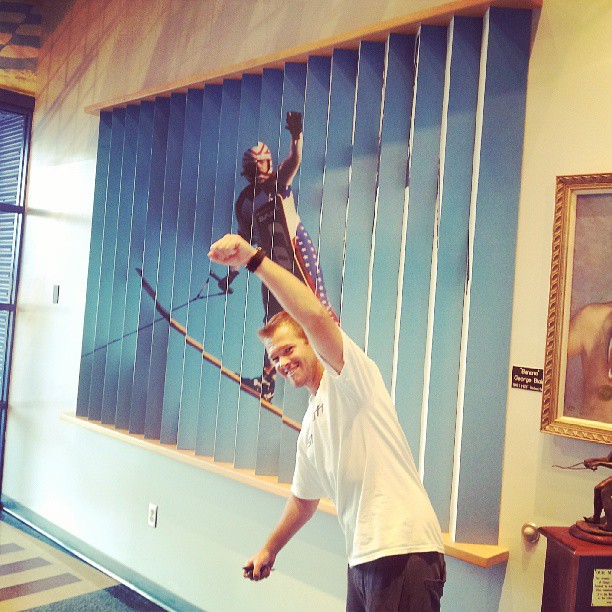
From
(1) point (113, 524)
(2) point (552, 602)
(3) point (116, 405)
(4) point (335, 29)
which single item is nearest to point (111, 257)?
(3) point (116, 405)

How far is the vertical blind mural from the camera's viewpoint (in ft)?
7.07

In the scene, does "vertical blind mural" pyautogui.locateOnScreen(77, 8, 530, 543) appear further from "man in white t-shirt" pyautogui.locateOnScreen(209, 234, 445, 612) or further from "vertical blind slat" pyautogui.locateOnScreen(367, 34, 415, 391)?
"man in white t-shirt" pyautogui.locateOnScreen(209, 234, 445, 612)

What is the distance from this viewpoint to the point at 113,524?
12.2ft

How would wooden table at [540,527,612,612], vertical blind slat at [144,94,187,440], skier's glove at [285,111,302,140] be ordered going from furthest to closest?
vertical blind slat at [144,94,187,440] → skier's glove at [285,111,302,140] → wooden table at [540,527,612,612]

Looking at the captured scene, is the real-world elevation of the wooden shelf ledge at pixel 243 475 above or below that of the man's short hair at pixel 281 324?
below

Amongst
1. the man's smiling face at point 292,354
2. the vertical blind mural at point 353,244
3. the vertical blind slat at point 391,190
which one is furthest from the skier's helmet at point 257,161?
the man's smiling face at point 292,354

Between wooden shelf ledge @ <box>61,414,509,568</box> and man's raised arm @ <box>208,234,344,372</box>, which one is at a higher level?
man's raised arm @ <box>208,234,344,372</box>

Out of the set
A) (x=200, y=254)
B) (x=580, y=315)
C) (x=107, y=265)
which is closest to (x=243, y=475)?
(x=200, y=254)

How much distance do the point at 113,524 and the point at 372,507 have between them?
250 cm

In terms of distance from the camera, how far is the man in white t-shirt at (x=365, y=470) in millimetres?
1632

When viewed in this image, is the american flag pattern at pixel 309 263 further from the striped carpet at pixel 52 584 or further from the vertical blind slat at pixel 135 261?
the striped carpet at pixel 52 584

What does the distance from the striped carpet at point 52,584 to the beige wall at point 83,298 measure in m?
0.15

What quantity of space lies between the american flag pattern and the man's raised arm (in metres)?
1.11

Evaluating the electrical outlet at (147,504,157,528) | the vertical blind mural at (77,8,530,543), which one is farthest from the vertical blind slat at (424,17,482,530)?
the electrical outlet at (147,504,157,528)
